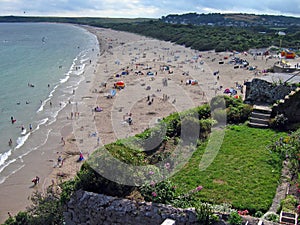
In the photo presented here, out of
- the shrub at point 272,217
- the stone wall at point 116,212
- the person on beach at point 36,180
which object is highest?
the shrub at point 272,217

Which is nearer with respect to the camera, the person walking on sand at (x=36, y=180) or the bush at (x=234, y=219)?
the bush at (x=234, y=219)

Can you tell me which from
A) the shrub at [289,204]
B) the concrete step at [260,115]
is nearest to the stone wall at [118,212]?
the shrub at [289,204]


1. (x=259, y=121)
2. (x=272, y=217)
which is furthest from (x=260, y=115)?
(x=272, y=217)

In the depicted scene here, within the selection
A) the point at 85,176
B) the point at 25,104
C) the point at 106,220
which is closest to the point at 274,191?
the point at 106,220

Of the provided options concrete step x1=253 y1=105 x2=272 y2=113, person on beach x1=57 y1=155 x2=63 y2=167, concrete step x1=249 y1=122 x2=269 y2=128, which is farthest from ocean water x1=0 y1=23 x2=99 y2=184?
concrete step x1=253 y1=105 x2=272 y2=113

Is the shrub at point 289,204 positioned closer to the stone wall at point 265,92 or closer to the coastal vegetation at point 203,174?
the coastal vegetation at point 203,174

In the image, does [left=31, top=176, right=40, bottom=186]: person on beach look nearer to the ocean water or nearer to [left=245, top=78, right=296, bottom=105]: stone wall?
the ocean water
